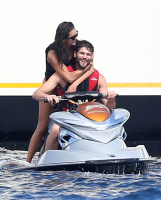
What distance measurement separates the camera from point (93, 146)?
7172 millimetres

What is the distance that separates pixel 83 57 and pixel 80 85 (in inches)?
15.6

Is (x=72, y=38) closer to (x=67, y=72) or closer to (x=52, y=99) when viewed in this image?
(x=67, y=72)

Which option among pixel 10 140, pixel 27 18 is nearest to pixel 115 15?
pixel 27 18

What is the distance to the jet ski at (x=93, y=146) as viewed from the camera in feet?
23.1

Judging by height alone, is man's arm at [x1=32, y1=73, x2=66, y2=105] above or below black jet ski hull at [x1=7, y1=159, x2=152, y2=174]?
above

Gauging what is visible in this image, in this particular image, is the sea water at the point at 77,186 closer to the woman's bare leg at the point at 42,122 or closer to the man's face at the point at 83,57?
the woman's bare leg at the point at 42,122

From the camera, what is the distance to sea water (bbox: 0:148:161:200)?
628cm

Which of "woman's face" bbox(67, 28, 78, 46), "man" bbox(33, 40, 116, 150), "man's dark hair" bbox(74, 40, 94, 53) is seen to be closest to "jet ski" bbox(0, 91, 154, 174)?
"man" bbox(33, 40, 116, 150)

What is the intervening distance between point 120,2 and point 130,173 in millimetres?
4008

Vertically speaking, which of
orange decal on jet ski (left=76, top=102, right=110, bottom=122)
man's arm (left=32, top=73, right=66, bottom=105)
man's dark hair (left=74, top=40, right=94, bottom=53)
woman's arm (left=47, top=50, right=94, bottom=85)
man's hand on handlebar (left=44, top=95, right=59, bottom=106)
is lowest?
orange decal on jet ski (left=76, top=102, right=110, bottom=122)

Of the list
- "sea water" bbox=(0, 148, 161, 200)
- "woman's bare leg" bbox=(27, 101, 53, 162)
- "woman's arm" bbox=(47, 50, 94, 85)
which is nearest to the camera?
"sea water" bbox=(0, 148, 161, 200)

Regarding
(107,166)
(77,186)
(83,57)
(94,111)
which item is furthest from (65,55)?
(77,186)

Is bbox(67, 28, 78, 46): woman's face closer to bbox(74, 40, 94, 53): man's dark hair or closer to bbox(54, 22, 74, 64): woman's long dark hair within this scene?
bbox(54, 22, 74, 64): woman's long dark hair

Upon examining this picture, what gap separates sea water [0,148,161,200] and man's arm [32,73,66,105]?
2.57ft
